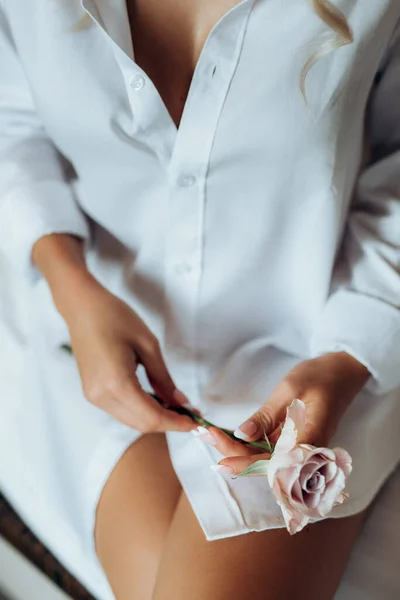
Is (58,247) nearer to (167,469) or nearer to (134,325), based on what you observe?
(134,325)

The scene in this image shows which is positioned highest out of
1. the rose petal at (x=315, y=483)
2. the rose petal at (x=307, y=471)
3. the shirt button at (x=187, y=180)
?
the shirt button at (x=187, y=180)

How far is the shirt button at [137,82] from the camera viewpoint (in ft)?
1.78

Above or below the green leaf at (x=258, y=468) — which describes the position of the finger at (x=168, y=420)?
below

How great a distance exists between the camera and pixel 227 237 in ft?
2.06

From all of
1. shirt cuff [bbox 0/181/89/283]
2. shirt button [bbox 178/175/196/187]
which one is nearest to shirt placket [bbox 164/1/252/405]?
shirt button [bbox 178/175/196/187]

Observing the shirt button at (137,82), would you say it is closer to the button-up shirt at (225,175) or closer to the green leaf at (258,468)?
the button-up shirt at (225,175)

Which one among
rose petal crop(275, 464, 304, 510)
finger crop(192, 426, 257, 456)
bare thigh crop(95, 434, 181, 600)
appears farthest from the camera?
bare thigh crop(95, 434, 181, 600)

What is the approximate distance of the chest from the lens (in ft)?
1.90

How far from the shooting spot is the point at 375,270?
63 cm

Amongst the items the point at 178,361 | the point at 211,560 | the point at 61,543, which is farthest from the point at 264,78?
the point at 61,543

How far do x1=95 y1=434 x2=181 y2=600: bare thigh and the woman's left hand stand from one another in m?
0.15

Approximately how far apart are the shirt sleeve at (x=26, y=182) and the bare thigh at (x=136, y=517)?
0.83 feet

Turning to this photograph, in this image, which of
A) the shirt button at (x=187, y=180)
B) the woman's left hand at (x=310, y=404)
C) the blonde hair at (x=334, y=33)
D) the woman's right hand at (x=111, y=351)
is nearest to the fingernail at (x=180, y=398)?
the woman's right hand at (x=111, y=351)

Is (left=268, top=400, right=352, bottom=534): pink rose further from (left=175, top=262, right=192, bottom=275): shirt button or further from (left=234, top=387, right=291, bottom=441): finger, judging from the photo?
(left=175, top=262, right=192, bottom=275): shirt button
